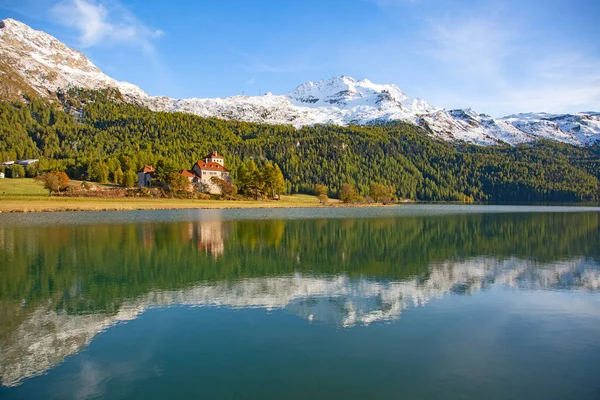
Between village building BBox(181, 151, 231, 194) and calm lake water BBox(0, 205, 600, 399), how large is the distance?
11457cm

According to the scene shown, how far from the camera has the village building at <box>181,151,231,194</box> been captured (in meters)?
148

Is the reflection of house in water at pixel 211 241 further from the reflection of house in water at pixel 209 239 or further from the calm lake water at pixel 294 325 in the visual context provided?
the calm lake water at pixel 294 325

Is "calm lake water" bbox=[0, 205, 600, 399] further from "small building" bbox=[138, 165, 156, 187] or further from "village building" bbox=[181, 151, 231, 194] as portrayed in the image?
"small building" bbox=[138, 165, 156, 187]

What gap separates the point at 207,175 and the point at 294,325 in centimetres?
14578

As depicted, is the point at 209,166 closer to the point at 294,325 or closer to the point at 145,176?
the point at 145,176

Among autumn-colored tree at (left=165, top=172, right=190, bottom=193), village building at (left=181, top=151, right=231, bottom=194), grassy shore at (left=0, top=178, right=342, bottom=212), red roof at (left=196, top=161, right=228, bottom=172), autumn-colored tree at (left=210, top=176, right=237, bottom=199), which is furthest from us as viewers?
red roof at (left=196, top=161, right=228, bottom=172)

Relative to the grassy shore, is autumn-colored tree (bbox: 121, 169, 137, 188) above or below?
above

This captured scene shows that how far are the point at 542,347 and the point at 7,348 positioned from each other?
57.8ft

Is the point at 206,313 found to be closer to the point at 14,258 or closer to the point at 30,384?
the point at 30,384

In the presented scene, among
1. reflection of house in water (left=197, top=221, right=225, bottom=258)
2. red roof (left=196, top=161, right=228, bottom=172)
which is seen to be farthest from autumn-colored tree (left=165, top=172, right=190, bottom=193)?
reflection of house in water (left=197, top=221, right=225, bottom=258)

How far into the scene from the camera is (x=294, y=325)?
16375 mm

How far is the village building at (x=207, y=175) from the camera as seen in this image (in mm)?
148250

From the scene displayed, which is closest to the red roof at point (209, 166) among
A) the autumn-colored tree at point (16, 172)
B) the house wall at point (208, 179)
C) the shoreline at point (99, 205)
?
the house wall at point (208, 179)

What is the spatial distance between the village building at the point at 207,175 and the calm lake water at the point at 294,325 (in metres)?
115
